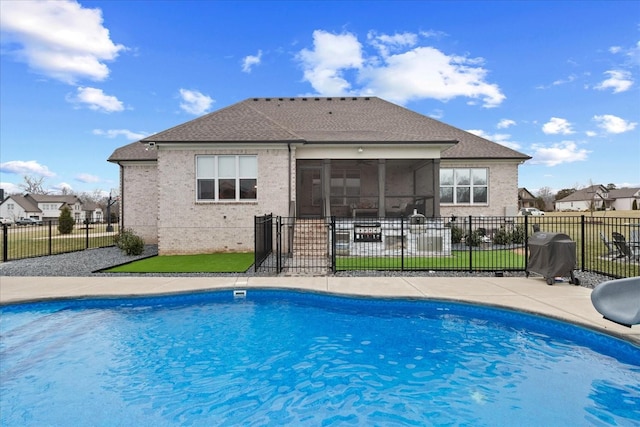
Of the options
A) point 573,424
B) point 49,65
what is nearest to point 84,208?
point 49,65

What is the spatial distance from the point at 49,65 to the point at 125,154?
6715mm

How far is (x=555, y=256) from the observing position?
9.02 metres

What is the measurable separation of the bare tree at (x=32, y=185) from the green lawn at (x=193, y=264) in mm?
106947

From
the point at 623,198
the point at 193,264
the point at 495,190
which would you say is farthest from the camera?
the point at 623,198

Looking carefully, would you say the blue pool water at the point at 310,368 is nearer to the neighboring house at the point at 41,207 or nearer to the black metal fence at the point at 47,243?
the black metal fence at the point at 47,243

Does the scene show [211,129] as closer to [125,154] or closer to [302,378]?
[125,154]

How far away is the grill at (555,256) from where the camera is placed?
29.1 ft

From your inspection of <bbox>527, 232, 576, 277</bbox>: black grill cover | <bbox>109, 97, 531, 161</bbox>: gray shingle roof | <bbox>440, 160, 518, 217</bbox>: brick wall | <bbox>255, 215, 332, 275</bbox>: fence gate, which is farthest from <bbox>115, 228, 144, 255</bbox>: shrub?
<bbox>440, 160, 518, 217</bbox>: brick wall

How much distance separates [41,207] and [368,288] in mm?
107032

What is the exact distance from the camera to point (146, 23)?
1603 cm

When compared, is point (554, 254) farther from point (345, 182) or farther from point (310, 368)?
point (345, 182)

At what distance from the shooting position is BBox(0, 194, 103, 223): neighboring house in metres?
81.8

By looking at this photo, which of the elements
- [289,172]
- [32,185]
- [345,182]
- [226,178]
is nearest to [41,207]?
[32,185]

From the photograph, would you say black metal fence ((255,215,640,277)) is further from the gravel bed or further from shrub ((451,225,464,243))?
shrub ((451,225,464,243))
